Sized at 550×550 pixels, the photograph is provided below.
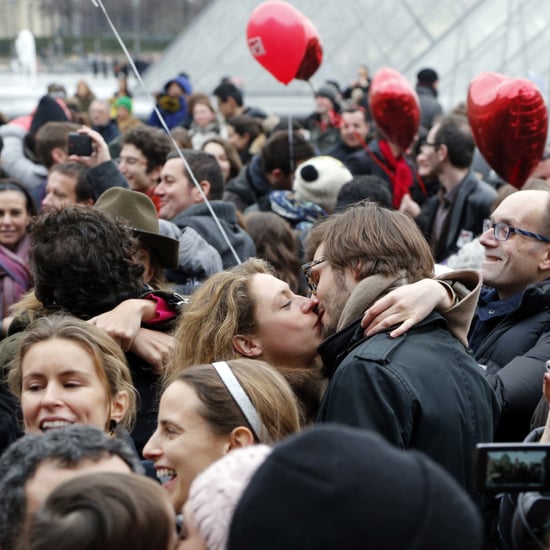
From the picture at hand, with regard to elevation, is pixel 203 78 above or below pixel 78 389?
below

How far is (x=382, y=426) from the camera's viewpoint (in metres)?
2.50

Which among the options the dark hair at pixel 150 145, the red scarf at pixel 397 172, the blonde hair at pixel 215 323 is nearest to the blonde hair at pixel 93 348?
the blonde hair at pixel 215 323

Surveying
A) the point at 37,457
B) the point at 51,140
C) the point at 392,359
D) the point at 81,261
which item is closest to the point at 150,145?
the point at 51,140

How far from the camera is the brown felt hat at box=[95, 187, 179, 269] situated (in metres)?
3.69

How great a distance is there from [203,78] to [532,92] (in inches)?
769

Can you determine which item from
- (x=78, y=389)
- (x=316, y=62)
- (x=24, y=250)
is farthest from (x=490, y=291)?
(x=316, y=62)

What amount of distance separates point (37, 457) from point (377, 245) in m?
1.14

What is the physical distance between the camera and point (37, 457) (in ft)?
6.54

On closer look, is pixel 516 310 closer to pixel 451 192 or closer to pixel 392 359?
pixel 392 359

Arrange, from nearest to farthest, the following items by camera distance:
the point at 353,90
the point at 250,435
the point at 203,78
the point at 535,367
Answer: the point at 250,435
the point at 535,367
the point at 353,90
the point at 203,78

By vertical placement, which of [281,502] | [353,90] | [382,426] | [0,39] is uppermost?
[281,502]

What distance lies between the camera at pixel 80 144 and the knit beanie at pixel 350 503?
360 cm

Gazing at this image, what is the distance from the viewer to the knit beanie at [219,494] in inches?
66.3

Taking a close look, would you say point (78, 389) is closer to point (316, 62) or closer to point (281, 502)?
point (281, 502)
